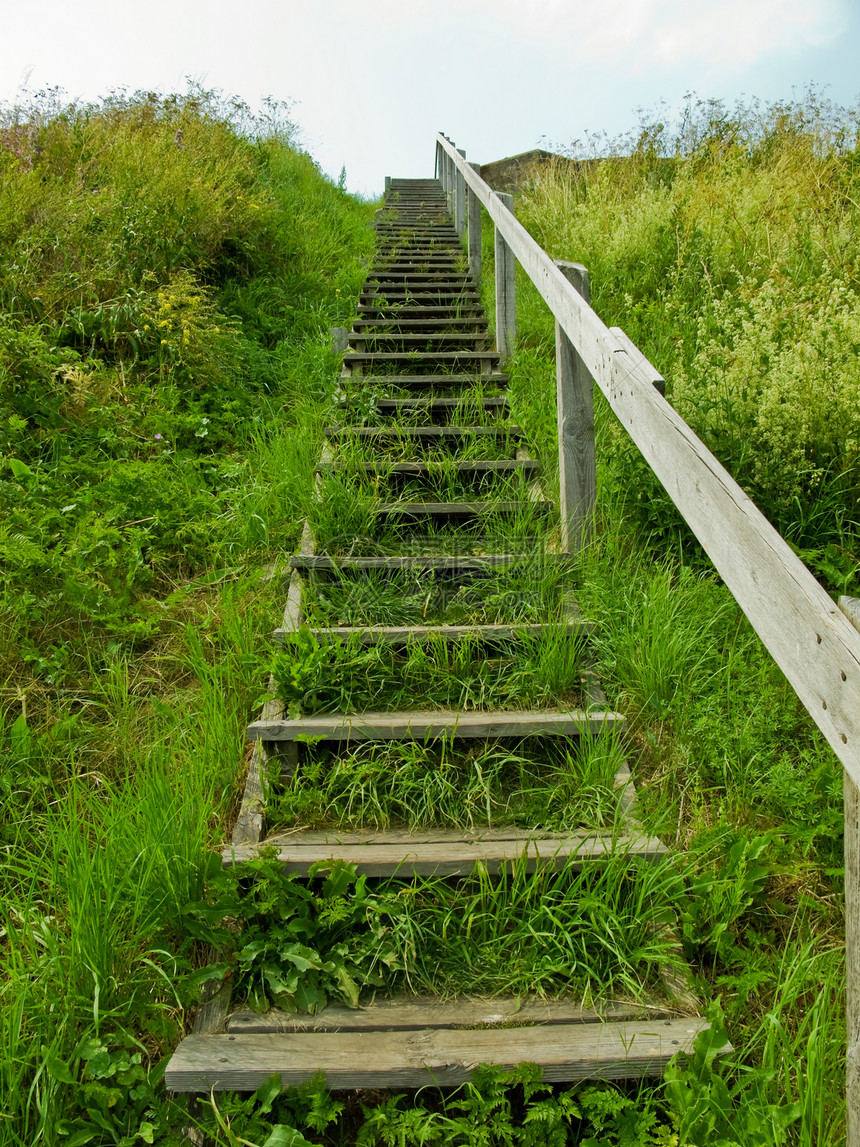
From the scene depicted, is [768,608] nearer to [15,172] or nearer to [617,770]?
[617,770]

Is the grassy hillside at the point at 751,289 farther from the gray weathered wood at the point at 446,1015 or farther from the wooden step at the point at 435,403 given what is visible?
the gray weathered wood at the point at 446,1015

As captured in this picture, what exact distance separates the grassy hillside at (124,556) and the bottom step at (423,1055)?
5.5 inches

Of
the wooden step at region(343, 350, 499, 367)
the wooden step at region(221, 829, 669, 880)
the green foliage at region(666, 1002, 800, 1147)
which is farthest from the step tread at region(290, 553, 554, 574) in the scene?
the wooden step at region(343, 350, 499, 367)

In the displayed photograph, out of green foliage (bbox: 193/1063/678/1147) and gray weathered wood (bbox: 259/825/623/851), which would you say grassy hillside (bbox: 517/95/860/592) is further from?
green foliage (bbox: 193/1063/678/1147)

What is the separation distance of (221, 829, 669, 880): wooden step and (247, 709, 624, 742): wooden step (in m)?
0.38

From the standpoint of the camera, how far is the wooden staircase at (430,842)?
1875mm

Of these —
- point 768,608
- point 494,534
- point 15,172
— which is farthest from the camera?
point 15,172

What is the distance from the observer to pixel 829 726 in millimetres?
1354

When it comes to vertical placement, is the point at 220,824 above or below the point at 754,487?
below

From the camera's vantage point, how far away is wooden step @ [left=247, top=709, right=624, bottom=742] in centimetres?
273

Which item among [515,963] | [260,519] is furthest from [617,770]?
[260,519]

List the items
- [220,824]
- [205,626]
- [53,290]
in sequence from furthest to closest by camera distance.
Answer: [53,290], [205,626], [220,824]

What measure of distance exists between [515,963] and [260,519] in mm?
2495

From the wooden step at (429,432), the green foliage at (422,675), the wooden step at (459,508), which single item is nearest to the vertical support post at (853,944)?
the green foliage at (422,675)
